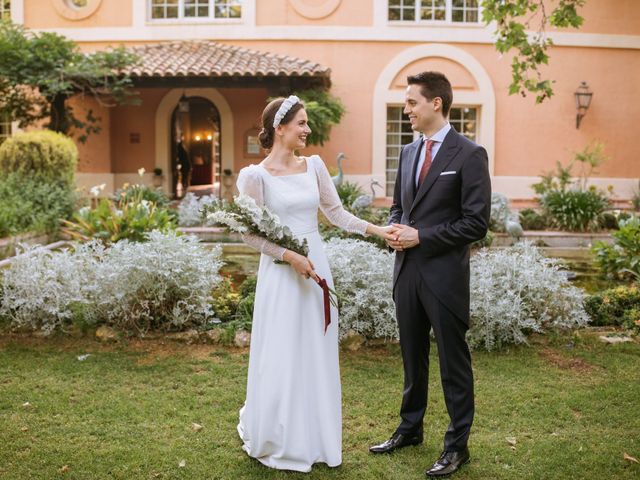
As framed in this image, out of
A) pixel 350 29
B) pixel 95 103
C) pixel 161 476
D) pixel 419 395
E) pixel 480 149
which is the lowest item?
pixel 161 476

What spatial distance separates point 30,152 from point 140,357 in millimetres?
7107

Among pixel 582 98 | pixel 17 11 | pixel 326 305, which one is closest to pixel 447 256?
pixel 326 305

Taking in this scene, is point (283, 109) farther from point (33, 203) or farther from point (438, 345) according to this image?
point (33, 203)

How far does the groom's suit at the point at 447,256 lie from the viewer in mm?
3318

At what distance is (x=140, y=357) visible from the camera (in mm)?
5422

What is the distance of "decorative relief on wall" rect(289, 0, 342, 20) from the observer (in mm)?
14734

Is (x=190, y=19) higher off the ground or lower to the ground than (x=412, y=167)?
higher

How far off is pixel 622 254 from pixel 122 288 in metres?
5.94

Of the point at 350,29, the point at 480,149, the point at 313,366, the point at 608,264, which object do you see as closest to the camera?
the point at 480,149

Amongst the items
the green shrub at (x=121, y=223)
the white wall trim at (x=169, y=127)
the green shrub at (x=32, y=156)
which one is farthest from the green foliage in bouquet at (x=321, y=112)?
the green shrub at (x=121, y=223)

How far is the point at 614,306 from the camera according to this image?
21.5ft

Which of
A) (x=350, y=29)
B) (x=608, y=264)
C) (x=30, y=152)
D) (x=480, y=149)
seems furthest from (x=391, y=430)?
(x=350, y=29)

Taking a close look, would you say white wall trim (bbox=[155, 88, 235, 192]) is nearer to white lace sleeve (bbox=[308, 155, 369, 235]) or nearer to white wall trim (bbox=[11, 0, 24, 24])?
white wall trim (bbox=[11, 0, 24, 24])

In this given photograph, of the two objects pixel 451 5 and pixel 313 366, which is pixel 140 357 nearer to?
pixel 313 366
